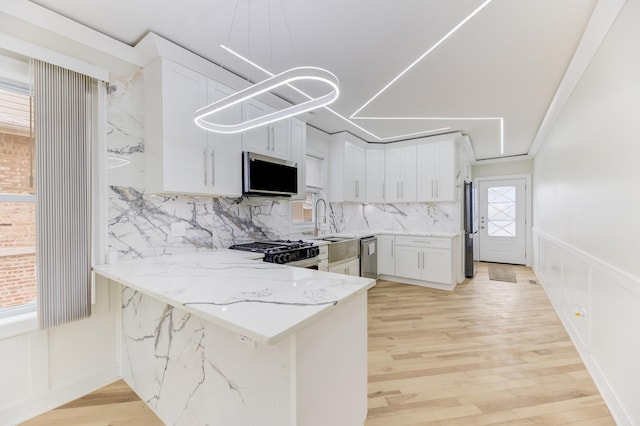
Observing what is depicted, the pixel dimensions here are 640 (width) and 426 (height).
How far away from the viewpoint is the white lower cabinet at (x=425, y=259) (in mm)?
4422

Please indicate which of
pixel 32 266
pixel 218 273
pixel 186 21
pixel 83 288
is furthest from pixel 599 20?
pixel 32 266

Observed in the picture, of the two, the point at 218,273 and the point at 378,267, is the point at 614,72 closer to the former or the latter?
A: the point at 218,273

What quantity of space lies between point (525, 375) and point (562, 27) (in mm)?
2609

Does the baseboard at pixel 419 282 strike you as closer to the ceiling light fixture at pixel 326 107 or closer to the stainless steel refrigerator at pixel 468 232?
the stainless steel refrigerator at pixel 468 232

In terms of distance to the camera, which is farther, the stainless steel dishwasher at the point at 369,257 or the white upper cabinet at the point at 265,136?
the stainless steel dishwasher at the point at 369,257

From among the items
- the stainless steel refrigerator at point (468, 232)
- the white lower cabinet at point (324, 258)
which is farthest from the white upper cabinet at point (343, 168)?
the stainless steel refrigerator at point (468, 232)

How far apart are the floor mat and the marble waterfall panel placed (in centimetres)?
540

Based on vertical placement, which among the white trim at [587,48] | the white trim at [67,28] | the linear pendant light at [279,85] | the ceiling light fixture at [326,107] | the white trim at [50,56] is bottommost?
the linear pendant light at [279,85]

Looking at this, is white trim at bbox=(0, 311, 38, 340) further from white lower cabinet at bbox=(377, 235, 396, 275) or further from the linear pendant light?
white lower cabinet at bbox=(377, 235, 396, 275)

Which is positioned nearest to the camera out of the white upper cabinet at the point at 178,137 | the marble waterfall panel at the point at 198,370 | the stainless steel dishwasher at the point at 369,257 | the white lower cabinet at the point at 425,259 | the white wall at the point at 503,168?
the marble waterfall panel at the point at 198,370

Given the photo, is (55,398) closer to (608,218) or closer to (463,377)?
(463,377)

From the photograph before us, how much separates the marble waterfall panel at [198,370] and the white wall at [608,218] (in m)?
1.97

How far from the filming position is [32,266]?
6.21ft

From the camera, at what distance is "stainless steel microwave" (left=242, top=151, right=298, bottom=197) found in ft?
8.59
